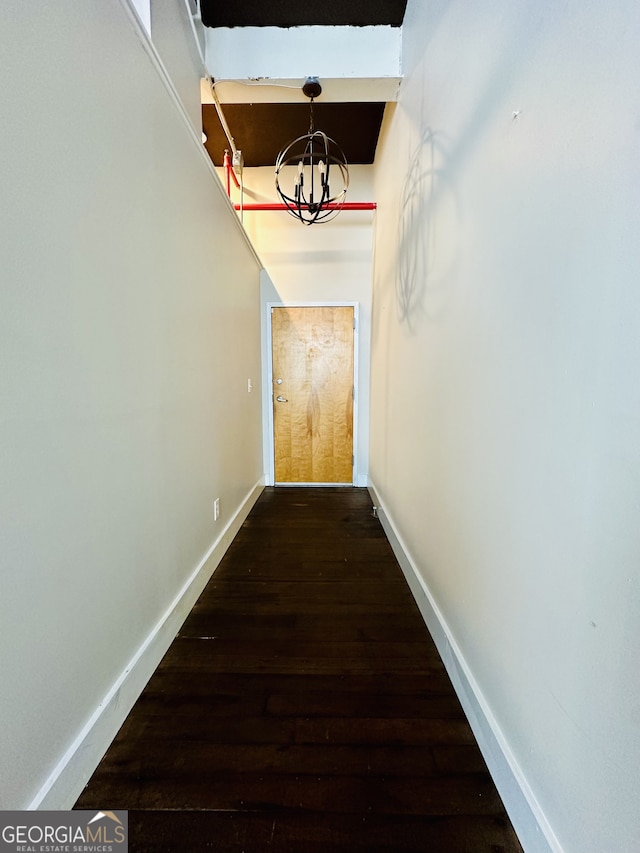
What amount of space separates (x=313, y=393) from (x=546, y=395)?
3123mm

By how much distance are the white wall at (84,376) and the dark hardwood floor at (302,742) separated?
170 millimetres

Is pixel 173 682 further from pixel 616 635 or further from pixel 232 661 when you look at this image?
pixel 616 635

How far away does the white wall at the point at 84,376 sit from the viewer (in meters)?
0.78

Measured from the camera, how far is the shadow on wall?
1.47 m

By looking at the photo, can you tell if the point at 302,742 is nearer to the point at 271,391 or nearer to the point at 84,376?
the point at 84,376

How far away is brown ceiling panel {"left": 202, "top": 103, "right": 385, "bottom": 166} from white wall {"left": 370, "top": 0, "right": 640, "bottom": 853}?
1592 mm

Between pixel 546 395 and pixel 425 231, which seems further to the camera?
pixel 425 231

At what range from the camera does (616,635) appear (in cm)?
62

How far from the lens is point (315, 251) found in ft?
12.0

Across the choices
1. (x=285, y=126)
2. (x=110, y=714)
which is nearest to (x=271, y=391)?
(x=285, y=126)

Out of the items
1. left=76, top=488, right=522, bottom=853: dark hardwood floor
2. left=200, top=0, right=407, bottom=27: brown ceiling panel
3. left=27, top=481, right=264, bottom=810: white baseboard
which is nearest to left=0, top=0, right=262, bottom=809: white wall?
left=27, top=481, right=264, bottom=810: white baseboard

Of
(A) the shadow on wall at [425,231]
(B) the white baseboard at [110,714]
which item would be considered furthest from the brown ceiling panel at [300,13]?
(B) the white baseboard at [110,714]

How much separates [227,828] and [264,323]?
361 centimetres

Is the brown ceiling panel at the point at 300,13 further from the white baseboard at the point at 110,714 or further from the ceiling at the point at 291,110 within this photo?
the white baseboard at the point at 110,714
